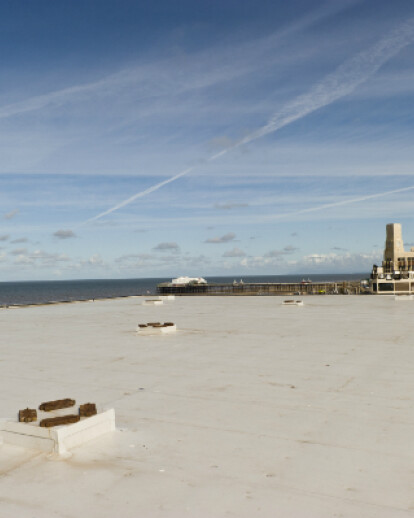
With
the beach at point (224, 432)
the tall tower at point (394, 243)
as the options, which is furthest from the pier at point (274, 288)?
the beach at point (224, 432)

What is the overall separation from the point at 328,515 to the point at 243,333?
53.1ft

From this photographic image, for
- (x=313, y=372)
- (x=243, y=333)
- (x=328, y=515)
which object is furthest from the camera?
(x=243, y=333)

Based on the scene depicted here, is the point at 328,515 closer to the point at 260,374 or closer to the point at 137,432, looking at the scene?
the point at 137,432

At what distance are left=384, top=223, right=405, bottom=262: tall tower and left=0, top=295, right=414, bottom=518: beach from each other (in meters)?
125

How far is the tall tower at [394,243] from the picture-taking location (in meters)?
135

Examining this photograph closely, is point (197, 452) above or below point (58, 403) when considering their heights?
below

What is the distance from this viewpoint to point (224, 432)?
8180 millimetres

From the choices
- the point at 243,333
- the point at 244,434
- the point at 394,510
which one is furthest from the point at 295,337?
the point at 394,510

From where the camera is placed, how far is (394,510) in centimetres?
548

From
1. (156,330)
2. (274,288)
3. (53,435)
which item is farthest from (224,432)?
(274,288)

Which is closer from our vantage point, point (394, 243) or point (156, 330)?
point (156, 330)

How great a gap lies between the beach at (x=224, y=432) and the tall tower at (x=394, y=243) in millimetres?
125182

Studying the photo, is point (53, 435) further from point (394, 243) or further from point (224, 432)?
point (394, 243)

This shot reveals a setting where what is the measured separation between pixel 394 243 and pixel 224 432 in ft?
455
